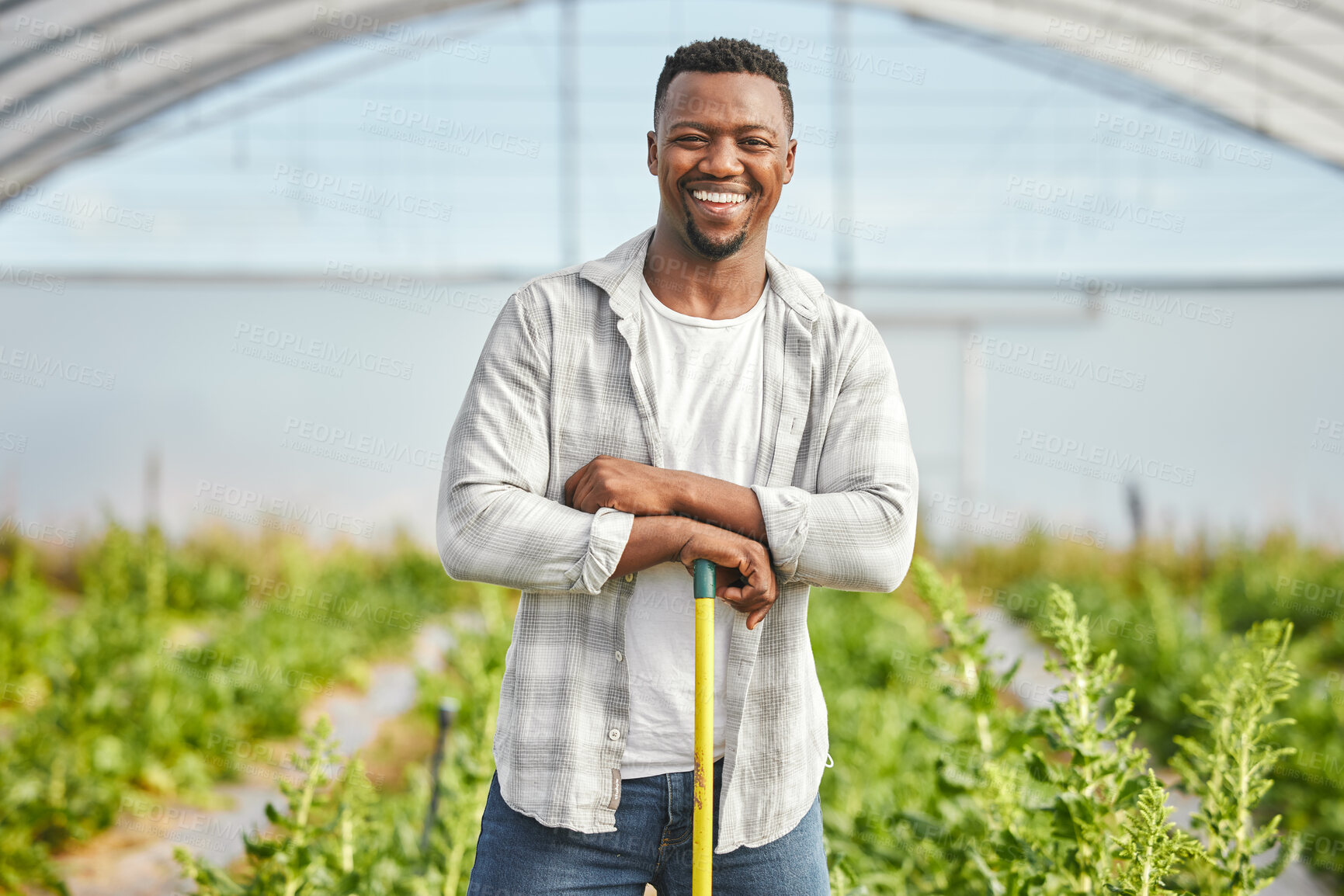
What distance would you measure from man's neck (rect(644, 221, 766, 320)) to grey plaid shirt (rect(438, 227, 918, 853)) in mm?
38

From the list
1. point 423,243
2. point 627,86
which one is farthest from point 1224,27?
point 423,243

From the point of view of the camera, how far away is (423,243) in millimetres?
13266

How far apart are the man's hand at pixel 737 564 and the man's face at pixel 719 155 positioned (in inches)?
16.4

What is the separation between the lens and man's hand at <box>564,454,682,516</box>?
1.44m

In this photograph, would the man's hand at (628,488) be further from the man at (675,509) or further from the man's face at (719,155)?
the man's face at (719,155)

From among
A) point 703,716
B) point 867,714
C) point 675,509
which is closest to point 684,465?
point 675,509

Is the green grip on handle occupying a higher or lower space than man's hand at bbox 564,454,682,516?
lower

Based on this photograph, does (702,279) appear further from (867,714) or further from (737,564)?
(867,714)

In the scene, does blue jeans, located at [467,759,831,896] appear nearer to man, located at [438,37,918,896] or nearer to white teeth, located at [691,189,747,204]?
man, located at [438,37,918,896]

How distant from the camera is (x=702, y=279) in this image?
1.58m

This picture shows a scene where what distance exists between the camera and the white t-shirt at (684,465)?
1.50m

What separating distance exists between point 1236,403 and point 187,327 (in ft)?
41.1

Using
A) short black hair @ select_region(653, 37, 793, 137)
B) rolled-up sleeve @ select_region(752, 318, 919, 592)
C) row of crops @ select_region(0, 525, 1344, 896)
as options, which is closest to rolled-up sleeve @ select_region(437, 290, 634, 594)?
rolled-up sleeve @ select_region(752, 318, 919, 592)

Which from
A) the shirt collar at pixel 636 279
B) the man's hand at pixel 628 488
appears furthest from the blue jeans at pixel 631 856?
the shirt collar at pixel 636 279
